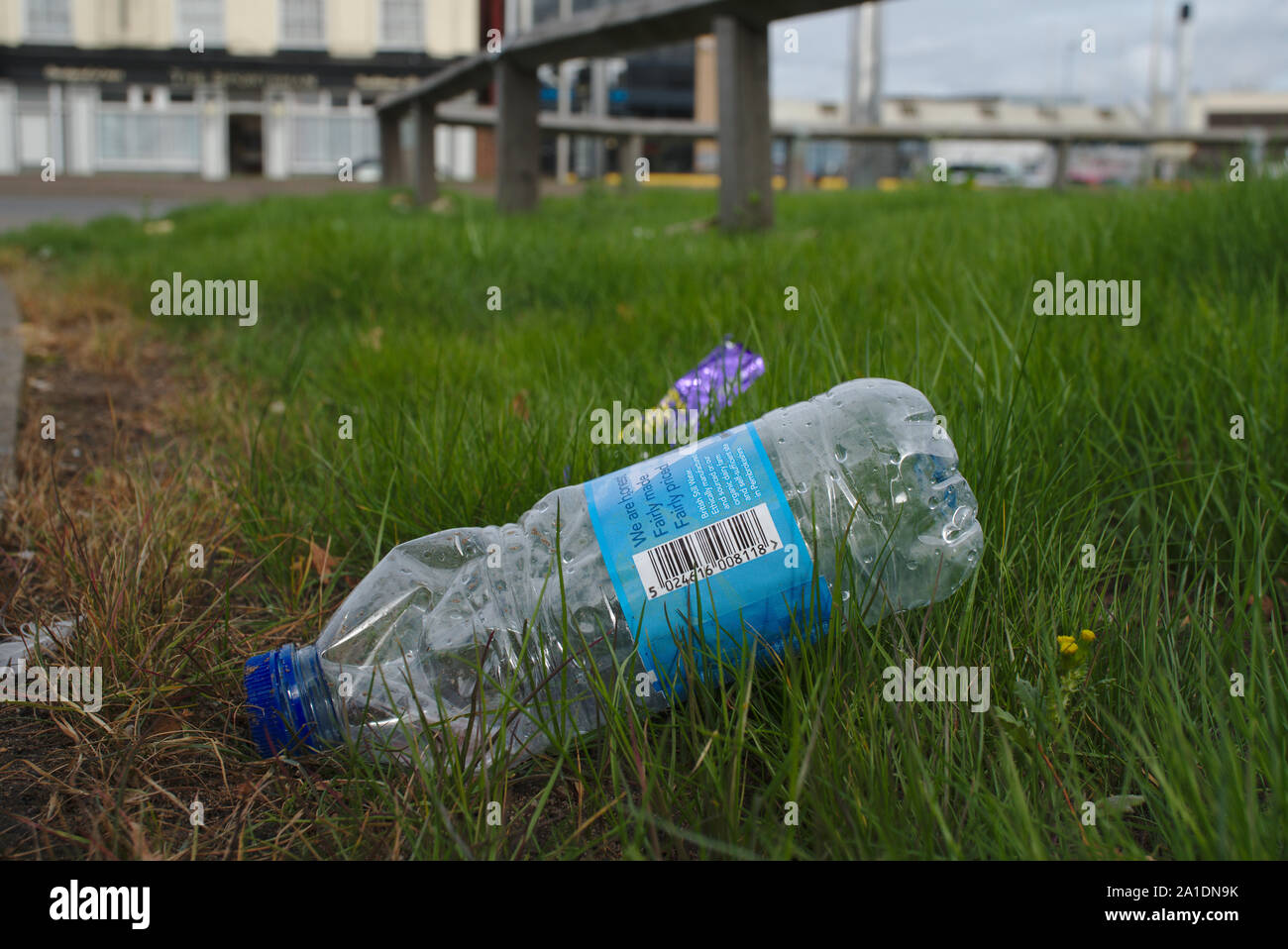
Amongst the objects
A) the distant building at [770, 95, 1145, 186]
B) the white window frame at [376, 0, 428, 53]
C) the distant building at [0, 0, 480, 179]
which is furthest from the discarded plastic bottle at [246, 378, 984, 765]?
the distant building at [770, 95, 1145, 186]

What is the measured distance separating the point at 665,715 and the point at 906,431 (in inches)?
25.1

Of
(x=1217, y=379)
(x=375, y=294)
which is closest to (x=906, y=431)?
(x=1217, y=379)

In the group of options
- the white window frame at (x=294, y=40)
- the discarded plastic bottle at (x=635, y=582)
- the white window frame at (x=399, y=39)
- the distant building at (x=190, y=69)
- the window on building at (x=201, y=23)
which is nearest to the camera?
the discarded plastic bottle at (x=635, y=582)

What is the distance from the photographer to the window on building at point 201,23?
101 feet

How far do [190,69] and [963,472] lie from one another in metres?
34.2

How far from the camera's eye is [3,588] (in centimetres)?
202

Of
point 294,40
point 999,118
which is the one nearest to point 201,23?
point 294,40

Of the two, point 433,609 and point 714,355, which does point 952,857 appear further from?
point 714,355

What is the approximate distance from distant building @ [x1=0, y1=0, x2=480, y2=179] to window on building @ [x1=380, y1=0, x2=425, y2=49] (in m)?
0.03

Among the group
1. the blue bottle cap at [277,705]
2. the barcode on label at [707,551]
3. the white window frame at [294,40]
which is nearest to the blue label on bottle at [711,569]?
the barcode on label at [707,551]

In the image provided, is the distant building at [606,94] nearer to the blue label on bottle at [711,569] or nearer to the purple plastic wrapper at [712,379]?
the purple plastic wrapper at [712,379]

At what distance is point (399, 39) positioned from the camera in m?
31.0

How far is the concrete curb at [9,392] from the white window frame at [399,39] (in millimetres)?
28469
